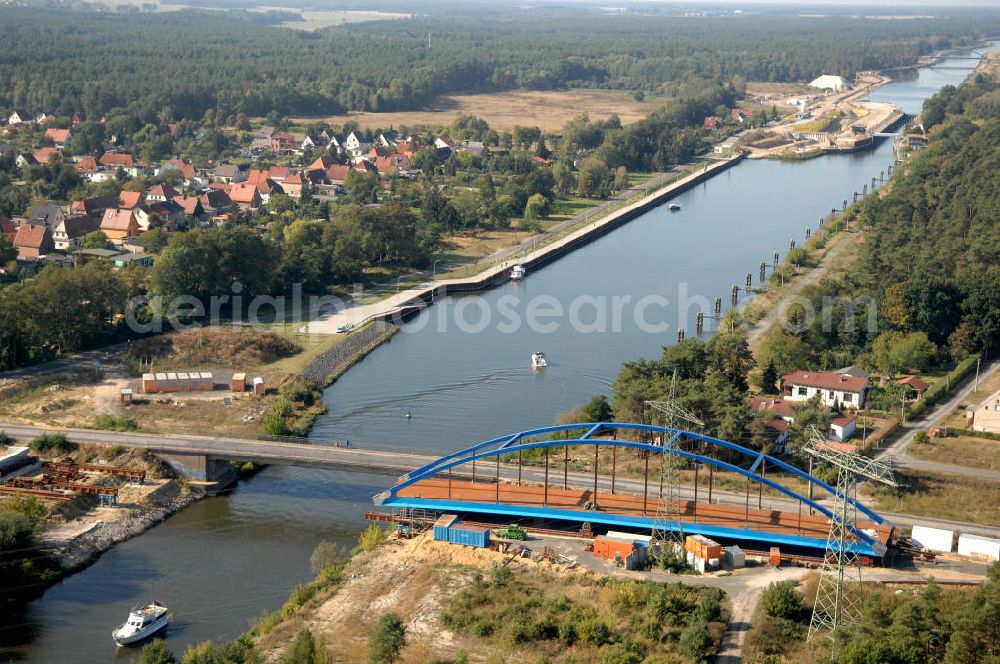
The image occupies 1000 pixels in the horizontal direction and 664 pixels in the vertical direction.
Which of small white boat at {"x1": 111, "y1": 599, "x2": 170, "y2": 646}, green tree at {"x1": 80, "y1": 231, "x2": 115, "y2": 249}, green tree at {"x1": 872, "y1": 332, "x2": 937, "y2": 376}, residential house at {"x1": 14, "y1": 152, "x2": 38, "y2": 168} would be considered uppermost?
residential house at {"x1": 14, "y1": 152, "x2": 38, "y2": 168}

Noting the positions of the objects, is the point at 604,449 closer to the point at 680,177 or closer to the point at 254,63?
the point at 680,177

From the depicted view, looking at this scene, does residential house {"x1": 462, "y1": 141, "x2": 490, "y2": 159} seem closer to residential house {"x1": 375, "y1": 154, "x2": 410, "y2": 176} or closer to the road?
residential house {"x1": 375, "y1": 154, "x2": 410, "y2": 176}

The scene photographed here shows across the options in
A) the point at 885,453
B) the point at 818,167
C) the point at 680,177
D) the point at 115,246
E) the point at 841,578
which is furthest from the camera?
the point at 818,167

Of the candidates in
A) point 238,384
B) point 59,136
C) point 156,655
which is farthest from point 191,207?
point 156,655

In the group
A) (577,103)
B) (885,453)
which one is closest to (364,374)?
(885,453)

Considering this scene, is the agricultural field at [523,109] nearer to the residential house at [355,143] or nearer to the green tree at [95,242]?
the residential house at [355,143]

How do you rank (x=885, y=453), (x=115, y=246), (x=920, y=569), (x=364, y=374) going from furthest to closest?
(x=115, y=246), (x=364, y=374), (x=885, y=453), (x=920, y=569)

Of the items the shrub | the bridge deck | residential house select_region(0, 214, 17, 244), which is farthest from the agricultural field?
the shrub
